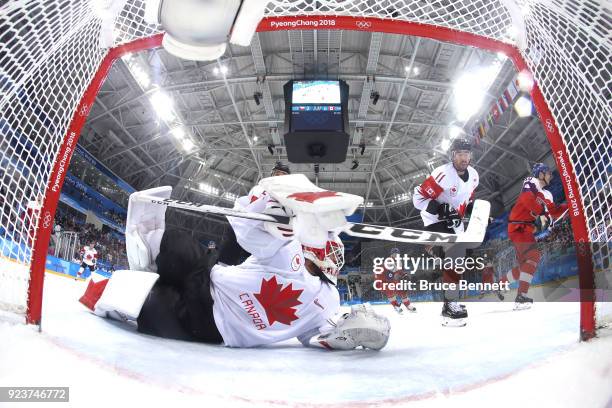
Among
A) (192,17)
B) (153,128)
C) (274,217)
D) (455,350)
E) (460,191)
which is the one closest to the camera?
(192,17)

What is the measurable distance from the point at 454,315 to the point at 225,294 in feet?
4.55

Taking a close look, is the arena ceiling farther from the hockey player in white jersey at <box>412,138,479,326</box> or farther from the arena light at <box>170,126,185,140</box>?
the hockey player in white jersey at <box>412,138,479,326</box>

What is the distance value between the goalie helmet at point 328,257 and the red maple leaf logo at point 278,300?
437mm

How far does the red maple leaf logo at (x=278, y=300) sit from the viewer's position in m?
1.45

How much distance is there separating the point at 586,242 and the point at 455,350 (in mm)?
492

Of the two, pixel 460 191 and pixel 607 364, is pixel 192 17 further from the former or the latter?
pixel 460 191

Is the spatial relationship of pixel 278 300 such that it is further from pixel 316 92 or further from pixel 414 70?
pixel 414 70

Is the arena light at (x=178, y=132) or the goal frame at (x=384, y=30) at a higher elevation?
the arena light at (x=178, y=132)

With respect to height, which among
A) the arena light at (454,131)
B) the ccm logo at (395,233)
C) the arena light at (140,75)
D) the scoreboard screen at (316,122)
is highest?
the arena light at (140,75)

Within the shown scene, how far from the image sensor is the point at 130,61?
7.79 metres

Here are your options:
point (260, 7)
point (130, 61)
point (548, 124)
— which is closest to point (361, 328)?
point (548, 124)

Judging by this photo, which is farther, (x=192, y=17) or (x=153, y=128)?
(x=153, y=128)

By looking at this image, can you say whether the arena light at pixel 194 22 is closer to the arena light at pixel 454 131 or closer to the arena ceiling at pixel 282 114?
the arena ceiling at pixel 282 114

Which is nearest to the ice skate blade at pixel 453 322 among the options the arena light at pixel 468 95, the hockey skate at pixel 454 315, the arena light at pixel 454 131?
the hockey skate at pixel 454 315
